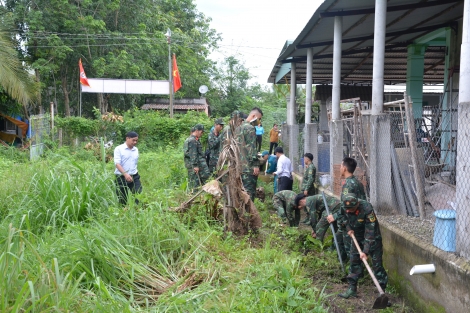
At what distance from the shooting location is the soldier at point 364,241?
16.6ft

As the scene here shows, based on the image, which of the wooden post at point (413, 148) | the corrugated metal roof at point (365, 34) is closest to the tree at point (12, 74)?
the corrugated metal roof at point (365, 34)

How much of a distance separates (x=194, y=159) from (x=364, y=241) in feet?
14.5

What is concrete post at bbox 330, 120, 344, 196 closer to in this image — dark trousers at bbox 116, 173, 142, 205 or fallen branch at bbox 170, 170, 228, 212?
fallen branch at bbox 170, 170, 228, 212

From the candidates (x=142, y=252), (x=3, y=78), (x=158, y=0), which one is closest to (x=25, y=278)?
(x=142, y=252)

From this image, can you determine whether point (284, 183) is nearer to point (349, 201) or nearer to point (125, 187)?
point (125, 187)

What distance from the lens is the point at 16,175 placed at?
7.76 m

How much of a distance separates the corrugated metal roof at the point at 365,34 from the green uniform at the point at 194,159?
321 cm

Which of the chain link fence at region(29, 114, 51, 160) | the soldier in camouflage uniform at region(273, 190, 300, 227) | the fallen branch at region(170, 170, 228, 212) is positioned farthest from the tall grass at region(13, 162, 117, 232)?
the chain link fence at region(29, 114, 51, 160)

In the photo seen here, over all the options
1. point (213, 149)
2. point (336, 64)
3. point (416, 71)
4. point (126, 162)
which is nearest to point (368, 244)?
point (126, 162)

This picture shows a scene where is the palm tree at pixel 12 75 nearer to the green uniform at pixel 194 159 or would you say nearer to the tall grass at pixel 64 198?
the green uniform at pixel 194 159

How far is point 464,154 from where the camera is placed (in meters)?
4.13

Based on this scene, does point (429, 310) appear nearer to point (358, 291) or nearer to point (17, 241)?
point (358, 291)

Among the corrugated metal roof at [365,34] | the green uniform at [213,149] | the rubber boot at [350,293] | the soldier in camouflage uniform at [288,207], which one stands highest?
the corrugated metal roof at [365,34]

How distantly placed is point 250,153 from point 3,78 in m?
9.46
